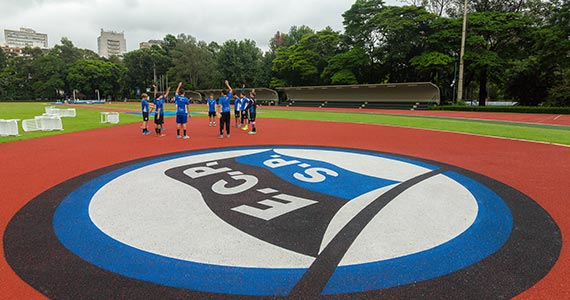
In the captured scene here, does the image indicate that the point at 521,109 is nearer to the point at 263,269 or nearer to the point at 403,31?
the point at 403,31

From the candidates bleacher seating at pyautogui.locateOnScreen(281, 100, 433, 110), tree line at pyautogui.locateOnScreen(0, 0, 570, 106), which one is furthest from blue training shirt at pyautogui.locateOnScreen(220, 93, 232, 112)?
tree line at pyautogui.locateOnScreen(0, 0, 570, 106)

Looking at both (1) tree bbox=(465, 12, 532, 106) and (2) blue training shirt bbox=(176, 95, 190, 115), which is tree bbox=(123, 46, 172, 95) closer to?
(1) tree bbox=(465, 12, 532, 106)

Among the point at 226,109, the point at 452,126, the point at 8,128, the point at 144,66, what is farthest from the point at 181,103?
the point at 144,66

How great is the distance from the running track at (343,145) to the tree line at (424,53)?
29894 mm

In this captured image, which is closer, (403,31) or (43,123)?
(43,123)

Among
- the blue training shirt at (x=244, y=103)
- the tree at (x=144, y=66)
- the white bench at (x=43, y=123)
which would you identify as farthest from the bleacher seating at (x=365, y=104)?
the tree at (x=144, y=66)

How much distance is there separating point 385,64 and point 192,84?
51.8 meters

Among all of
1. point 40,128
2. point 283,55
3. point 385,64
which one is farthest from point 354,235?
point 283,55

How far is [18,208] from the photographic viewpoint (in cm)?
485

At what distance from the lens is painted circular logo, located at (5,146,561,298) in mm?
2877

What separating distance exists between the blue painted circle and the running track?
0.62 metres

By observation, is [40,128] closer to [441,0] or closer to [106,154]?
[106,154]

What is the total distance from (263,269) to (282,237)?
75cm

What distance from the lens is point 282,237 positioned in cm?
381
